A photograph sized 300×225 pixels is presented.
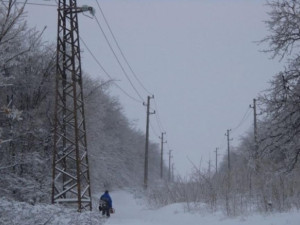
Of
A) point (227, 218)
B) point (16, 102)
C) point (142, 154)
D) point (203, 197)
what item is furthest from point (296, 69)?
point (142, 154)

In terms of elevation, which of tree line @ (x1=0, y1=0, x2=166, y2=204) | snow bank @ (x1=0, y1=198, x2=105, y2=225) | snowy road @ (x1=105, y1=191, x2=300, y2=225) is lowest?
snowy road @ (x1=105, y1=191, x2=300, y2=225)

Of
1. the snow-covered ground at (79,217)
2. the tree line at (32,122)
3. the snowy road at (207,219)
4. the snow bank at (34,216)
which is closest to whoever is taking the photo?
the snow bank at (34,216)

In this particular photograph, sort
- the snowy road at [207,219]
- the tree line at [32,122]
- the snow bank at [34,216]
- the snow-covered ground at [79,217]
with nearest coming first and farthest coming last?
1. the snow bank at [34,216]
2. the snow-covered ground at [79,217]
3. the snowy road at [207,219]
4. the tree line at [32,122]

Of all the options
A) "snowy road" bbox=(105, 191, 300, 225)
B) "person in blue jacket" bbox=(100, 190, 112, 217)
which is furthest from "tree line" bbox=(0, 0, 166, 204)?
"snowy road" bbox=(105, 191, 300, 225)

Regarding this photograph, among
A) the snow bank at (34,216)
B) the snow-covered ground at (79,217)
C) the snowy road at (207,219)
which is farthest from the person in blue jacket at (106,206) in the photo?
the snow bank at (34,216)

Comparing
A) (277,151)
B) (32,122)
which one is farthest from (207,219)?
(32,122)

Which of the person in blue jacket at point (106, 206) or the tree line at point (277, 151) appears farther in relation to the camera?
the person in blue jacket at point (106, 206)

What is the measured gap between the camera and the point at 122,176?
162 ft

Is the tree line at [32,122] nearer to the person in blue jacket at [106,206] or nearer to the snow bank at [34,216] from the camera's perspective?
the person in blue jacket at [106,206]

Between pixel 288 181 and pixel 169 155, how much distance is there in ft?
252

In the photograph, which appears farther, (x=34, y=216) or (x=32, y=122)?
(x=32, y=122)

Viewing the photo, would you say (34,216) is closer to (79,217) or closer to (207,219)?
(79,217)

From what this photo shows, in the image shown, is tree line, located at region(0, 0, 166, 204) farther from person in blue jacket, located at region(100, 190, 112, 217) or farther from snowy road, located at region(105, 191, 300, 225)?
snowy road, located at region(105, 191, 300, 225)

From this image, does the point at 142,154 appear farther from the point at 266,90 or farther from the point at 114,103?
the point at 266,90
